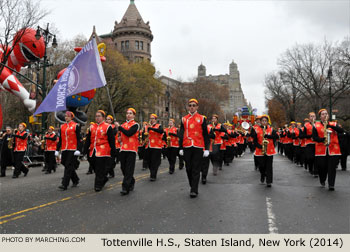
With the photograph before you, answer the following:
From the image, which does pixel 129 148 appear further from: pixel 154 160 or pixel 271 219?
pixel 271 219

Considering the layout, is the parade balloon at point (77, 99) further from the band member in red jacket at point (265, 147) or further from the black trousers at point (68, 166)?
the band member in red jacket at point (265, 147)

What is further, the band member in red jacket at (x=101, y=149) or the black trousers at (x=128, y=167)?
the band member in red jacket at (x=101, y=149)

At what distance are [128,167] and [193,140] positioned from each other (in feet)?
5.40

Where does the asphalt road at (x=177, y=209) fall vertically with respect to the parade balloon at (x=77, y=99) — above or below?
below

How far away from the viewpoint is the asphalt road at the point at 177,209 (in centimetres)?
450

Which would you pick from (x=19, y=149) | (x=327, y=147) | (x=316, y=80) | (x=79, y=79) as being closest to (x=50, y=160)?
(x=19, y=149)

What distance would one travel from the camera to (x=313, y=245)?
3814mm

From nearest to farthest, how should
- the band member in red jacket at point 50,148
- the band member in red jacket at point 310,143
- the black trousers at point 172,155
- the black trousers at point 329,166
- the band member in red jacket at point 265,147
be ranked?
the black trousers at point 329,166 < the band member in red jacket at point 265,147 < the band member in red jacket at point 310,143 < the black trousers at point 172,155 < the band member in red jacket at point 50,148

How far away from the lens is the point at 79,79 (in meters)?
10.2

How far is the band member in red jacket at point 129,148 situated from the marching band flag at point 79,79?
2571mm

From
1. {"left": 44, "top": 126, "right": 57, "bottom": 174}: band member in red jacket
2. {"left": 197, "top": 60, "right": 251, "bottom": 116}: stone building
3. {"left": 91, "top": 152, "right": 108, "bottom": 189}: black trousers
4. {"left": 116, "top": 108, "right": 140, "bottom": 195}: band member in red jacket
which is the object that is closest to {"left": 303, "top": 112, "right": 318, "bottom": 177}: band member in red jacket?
{"left": 116, "top": 108, "right": 140, "bottom": 195}: band member in red jacket

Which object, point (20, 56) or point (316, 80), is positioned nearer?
point (20, 56)

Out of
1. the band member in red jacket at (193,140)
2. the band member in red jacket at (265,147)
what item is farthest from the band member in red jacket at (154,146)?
the band member in red jacket at (265,147)

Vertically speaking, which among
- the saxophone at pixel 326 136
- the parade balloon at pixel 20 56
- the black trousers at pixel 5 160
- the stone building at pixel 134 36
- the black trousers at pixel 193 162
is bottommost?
the black trousers at pixel 5 160
